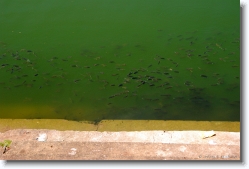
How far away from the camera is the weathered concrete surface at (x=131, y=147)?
8.03 feet

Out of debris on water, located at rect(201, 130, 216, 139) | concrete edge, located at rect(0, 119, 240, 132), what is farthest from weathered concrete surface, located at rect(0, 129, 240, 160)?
concrete edge, located at rect(0, 119, 240, 132)

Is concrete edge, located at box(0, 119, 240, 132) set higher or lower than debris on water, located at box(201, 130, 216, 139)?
higher

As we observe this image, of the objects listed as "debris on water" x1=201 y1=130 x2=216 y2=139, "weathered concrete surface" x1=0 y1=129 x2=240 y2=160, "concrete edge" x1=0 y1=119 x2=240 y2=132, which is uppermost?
"concrete edge" x1=0 y1=119 x2=240 y2=132

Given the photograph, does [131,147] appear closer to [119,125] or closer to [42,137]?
[119,125]

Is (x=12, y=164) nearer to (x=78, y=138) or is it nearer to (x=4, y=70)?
(x=78, y=138)

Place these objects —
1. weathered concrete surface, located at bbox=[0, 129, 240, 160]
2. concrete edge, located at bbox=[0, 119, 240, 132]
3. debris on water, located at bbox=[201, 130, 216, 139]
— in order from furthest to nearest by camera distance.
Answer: concrete edge, located at bbox=[0, 119, 240, 132]
debris on water, located at bbox=[201, 130, 216, 139]
weathered concrete surface, located at bbox=[0, 129, 240, 160]

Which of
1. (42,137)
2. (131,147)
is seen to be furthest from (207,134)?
(42,137)

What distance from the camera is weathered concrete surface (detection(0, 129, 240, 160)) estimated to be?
245 cm

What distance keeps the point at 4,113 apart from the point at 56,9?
2242mm

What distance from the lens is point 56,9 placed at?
513cm

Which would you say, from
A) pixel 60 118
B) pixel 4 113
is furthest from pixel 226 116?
pixel 4 113

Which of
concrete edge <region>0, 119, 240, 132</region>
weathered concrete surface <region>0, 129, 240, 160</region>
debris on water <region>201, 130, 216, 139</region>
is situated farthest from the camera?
concrete edge <region>0, 119, 240, 132</region>

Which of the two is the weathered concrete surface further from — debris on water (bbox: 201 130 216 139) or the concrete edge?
the concrete edge

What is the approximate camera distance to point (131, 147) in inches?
100
